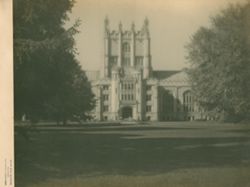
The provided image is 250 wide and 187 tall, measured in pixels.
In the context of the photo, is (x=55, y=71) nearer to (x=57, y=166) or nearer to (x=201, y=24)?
(x=57, y=166)

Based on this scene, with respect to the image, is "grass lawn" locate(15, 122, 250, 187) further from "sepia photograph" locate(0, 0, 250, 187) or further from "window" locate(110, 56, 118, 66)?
"window" locate(110, 56, 118, 66)

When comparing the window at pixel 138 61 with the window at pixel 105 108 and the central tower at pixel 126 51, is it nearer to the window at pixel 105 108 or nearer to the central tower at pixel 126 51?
the central tower at pixel 126 51

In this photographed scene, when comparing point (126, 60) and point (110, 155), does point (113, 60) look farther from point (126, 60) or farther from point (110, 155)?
point (110, 155)

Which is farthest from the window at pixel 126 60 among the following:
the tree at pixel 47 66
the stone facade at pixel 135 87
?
the tree at pixel 47 66

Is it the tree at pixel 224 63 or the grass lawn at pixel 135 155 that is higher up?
the tree at pixel 224 63

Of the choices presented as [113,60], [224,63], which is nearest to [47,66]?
[113,60]

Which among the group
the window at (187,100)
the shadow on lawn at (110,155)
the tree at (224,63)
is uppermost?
the tree at (224,63)

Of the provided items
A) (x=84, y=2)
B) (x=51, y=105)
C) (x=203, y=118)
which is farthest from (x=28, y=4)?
(x=203, y=118)
